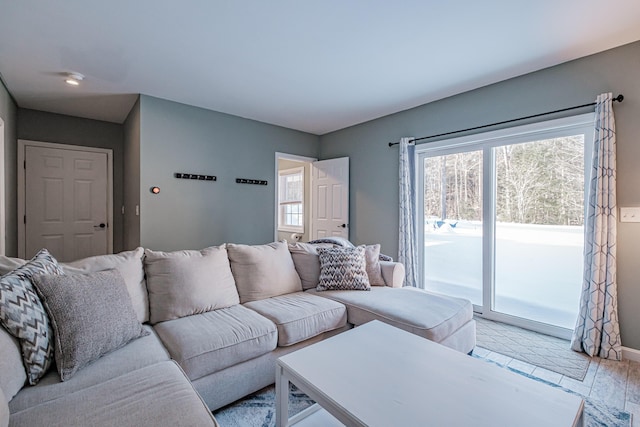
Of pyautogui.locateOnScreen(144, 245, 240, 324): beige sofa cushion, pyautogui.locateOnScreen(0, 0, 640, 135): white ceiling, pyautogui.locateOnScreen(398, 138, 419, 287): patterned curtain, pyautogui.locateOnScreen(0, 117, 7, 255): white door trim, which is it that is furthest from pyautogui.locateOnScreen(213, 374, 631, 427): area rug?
pyautogui.locateOnScreen(0, 117, 7, 255): white door trim

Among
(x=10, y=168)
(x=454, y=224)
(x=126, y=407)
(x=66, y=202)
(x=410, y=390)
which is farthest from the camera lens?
(x=66, y=202)

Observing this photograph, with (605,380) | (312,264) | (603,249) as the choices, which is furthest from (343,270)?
(603,249)

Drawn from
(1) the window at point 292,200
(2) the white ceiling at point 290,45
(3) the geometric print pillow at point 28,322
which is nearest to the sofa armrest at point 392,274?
(2) the white ceiling at point 290,45

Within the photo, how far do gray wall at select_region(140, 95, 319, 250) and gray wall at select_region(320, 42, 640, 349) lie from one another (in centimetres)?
138

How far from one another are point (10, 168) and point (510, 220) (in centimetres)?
567

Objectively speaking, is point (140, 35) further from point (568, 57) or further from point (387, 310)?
point (568, 57)

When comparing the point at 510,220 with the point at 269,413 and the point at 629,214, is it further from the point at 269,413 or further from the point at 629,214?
the point at 269,413

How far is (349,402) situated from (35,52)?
Answer: 3531 millimetres

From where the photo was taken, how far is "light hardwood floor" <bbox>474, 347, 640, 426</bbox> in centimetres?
186

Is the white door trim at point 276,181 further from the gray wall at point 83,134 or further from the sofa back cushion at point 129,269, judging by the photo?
the sofa back cushion at point 129,269

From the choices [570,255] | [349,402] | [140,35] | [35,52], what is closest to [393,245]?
[570,255]

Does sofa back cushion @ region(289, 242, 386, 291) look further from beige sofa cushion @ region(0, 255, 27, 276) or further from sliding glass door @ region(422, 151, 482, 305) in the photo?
beige sofa cushion @ region(0, 255, 27, 276)

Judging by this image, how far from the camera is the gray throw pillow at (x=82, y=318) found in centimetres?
127

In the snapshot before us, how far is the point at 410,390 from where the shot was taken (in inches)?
47.5
